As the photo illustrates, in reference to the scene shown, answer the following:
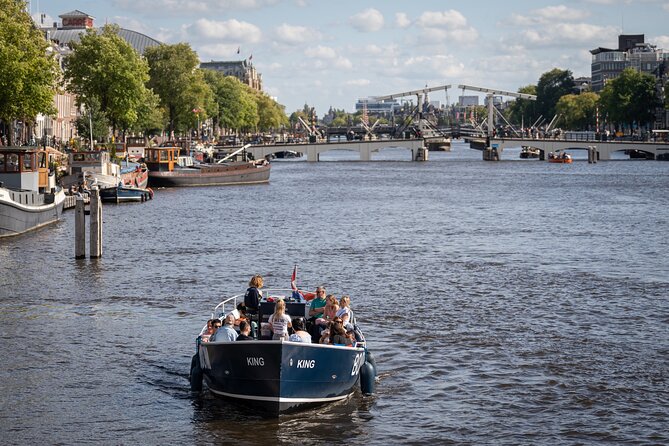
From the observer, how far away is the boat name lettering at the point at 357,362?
26.9 m

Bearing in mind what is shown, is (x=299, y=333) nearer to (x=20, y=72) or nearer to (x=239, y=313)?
(x=239, y=313)

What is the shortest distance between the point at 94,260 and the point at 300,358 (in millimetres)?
29289

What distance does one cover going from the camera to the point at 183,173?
116062 millimetres

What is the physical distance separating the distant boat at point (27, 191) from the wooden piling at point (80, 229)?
A: 904cm

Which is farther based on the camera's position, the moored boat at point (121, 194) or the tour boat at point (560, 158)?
the tour boat at point (560, 158)

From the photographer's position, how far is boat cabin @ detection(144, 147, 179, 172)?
11312 cm

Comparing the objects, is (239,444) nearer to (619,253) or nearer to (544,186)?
(619,253)

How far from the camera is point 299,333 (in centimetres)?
2619

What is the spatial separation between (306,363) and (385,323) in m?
12.1

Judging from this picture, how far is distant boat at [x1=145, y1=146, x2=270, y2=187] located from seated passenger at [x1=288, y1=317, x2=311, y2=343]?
8642 cm

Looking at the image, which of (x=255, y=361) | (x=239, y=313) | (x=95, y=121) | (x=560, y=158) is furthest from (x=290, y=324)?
(x=560, y=158)

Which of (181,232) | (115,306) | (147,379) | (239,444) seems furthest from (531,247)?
(239,444)

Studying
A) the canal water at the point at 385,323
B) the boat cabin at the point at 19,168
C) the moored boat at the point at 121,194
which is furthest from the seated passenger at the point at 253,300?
the moored boat at the point at 121,194

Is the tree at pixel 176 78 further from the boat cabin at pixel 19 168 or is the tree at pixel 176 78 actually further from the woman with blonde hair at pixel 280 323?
the woman with blonde hair at pixel 280 323
